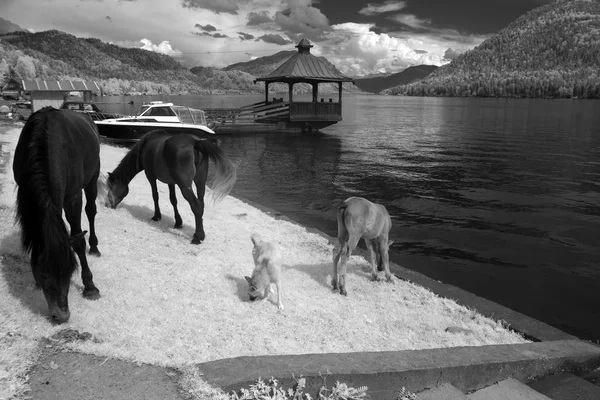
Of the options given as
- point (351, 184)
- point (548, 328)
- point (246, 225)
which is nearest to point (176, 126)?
point (351, 184)

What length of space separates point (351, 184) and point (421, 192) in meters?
3.51

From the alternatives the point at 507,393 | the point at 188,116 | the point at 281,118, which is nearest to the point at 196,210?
the point at 507,393

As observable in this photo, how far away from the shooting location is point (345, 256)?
24.2ft

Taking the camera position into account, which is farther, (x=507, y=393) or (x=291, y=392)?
(x=507, y=393)

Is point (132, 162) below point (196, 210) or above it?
above

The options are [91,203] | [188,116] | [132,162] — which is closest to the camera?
[91,203]

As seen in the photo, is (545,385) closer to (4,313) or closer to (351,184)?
(4,313)

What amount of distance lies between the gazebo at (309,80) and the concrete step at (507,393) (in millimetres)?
38194

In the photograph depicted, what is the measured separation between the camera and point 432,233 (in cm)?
1402

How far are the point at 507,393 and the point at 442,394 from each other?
0.92 m

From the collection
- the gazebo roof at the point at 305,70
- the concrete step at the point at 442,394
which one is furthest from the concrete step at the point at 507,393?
the gazebo roof at the point at 305,70

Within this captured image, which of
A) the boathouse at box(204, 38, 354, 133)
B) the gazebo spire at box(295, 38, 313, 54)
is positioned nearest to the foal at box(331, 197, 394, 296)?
the boathouse at box(204, 38, 354, 133)

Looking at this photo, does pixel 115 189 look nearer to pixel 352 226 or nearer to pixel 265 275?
pixel 265 275

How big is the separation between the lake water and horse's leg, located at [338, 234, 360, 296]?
411 cm
